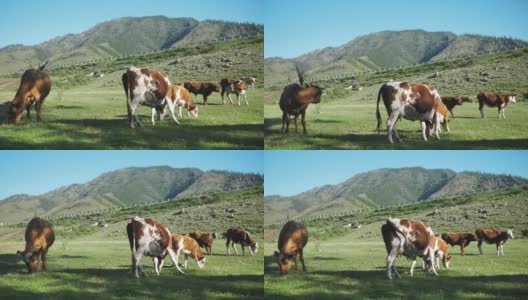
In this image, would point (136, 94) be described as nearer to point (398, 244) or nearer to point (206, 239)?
point (206, 239)

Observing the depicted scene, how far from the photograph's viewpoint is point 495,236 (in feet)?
54.5

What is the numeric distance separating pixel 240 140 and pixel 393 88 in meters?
3.52

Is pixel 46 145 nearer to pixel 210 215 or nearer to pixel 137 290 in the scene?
pixel 137 290

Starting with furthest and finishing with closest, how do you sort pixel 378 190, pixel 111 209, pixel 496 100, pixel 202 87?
pixel 202 87 < pixel 496 100 < pixel 378 190 < pixel 111 209

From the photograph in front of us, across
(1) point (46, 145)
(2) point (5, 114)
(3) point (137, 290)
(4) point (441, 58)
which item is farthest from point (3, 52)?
(4) point (441, 58)

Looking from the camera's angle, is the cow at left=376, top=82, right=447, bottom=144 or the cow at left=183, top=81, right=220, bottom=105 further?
the cow at left=183, top=81, right=220, bottom=105

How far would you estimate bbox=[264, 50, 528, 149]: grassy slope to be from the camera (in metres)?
14.2

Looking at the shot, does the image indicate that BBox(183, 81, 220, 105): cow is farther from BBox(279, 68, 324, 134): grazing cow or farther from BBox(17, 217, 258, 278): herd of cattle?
BBox(17, 217, 258, 278): herd of cattle

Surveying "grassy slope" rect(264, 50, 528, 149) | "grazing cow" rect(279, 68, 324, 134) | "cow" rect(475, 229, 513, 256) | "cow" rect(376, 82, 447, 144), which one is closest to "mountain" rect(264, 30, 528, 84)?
"grassy slope" rect(264, 50, 528, 149)

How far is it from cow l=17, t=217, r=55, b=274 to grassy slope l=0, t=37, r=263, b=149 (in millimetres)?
1796

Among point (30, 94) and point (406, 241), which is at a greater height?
point (30, 94)

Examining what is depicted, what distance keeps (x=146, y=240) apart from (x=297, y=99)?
441 cm

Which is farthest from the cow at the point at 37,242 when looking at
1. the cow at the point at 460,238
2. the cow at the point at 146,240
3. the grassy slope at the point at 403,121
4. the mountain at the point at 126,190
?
the cow at the point at 460,238

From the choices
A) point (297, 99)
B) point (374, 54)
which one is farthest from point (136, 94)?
point (374, 54)
